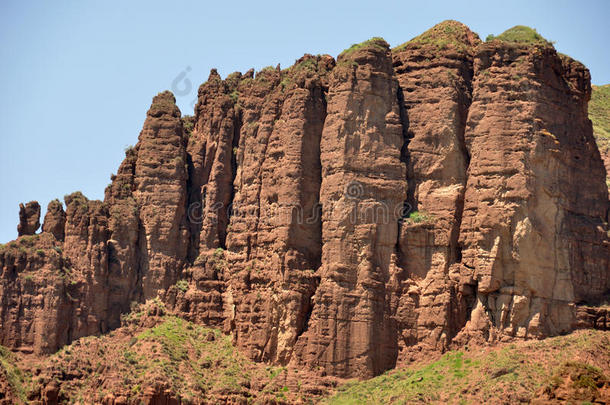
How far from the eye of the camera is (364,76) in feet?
296

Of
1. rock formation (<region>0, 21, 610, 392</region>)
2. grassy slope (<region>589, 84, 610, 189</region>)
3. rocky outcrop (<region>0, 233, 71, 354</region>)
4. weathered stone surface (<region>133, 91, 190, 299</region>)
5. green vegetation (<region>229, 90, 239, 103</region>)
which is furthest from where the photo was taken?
grassy slope (<region>589, 84, 610, 189</region>)

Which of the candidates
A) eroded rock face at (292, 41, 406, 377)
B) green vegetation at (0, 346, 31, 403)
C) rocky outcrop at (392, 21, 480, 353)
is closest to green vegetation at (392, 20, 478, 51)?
rocky outcrop at (392, 21, 480, 353)

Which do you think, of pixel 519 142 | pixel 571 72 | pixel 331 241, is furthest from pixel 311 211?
pixel 571 72

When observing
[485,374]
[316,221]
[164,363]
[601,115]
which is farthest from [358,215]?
[601,115]

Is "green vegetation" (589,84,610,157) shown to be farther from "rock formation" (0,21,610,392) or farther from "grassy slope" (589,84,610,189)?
"rock formation" (0,21,610,392)

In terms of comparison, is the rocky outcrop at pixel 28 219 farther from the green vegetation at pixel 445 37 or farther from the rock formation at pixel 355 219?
the green vegetation at pixel 445 37

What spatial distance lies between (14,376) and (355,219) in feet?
90.1

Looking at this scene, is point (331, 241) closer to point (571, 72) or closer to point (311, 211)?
point (311, 211)

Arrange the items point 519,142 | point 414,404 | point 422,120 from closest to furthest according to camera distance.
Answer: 1. point 414,404
2. point 519,142
3. point 422,120

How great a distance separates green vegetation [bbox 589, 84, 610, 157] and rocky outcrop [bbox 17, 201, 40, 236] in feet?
169

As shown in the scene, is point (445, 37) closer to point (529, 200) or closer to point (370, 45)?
point (370, 45)

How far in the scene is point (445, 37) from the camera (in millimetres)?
93250

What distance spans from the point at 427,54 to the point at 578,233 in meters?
18.2

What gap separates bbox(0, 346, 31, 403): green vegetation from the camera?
85625mm
